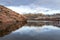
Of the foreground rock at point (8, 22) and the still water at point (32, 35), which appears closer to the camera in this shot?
the still water at point (32, 35)

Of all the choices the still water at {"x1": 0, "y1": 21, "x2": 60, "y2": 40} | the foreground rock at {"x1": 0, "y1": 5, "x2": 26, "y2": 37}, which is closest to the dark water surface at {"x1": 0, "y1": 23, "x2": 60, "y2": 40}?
the still water at {"x1": 0, "y1": 21, "x2": 60, "y2": 40}

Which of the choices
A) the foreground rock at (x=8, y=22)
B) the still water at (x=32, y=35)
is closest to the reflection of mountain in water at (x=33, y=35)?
the still water at (x=32, y=35)

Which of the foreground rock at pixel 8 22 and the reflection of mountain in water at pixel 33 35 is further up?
the reflection of mountain in water at pixel 33 35

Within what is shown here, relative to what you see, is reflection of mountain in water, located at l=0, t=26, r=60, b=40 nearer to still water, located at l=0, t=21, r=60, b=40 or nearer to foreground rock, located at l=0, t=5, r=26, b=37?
still water, located at l=0, t=21, r=60, b=40

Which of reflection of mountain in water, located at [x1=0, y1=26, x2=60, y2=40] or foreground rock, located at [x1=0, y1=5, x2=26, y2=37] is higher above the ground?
reflection of mountain in water, located at [x1=0, y1=26, x2=60, y2=40]

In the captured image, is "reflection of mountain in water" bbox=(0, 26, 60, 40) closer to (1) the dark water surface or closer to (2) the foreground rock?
(1) the dark water surface

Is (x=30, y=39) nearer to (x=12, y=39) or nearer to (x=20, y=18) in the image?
(x=12, y=39)

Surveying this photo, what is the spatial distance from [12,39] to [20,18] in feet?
270

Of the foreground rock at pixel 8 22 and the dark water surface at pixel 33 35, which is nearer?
the dark water surface at pixel 33 35

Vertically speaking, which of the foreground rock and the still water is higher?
the still water

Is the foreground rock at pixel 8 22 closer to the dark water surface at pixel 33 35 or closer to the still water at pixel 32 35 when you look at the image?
the dark water surface at pixel 33 35

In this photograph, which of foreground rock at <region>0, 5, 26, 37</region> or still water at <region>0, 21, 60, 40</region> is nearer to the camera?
still water at <region>0, 21, 60, 40</region>

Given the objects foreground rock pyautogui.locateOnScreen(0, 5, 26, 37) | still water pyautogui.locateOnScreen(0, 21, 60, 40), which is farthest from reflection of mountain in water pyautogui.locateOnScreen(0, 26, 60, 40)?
foreground rock pyautogui.locateOnScreen(0, 5, 26, 37)

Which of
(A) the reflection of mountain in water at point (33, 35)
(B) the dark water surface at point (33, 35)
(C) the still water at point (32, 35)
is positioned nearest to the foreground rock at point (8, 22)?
(B) the dark water surface at point (33, 35)
